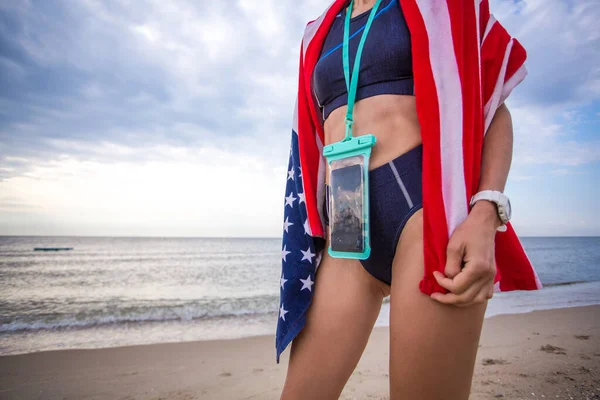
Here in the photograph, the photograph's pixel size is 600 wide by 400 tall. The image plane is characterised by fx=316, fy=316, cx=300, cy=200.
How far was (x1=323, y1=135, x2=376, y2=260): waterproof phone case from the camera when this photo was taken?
105cm

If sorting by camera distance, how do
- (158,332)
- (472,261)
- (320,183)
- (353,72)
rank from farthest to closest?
(158,332) < (320,183) < (353,72) < (472,261)

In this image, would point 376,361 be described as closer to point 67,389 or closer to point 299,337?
point 299,337

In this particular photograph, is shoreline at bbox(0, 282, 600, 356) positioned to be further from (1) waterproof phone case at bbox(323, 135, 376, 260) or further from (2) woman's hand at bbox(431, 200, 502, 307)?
(2) woman's hand at bbox(431, 200, 502, 307)

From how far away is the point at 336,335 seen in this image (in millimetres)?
1190

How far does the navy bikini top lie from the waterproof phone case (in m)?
0.21

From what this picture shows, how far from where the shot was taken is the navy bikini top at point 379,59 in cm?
→ 105

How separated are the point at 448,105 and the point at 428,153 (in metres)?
0.15

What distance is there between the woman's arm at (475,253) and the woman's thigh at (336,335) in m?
0.39

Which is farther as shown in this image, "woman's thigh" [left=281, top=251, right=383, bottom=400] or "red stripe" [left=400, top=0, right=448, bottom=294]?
"woman's thigh" [left=281, top=251, right=383, bottom=400]

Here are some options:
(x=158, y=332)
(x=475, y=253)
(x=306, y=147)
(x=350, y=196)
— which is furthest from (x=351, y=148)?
(x=158, y=332)

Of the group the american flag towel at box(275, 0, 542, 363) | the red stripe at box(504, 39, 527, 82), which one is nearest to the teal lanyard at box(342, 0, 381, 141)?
the american flag towel at box(275, 0, 542, 363)

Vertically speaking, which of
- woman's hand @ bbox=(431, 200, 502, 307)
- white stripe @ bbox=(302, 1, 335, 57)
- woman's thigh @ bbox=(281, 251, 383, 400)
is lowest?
woman's thigh @ bbox=(281, 251, 383, 400)

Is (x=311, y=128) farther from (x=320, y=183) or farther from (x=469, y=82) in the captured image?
(x=469, y=82)

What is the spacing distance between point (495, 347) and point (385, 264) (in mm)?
→ 4709
